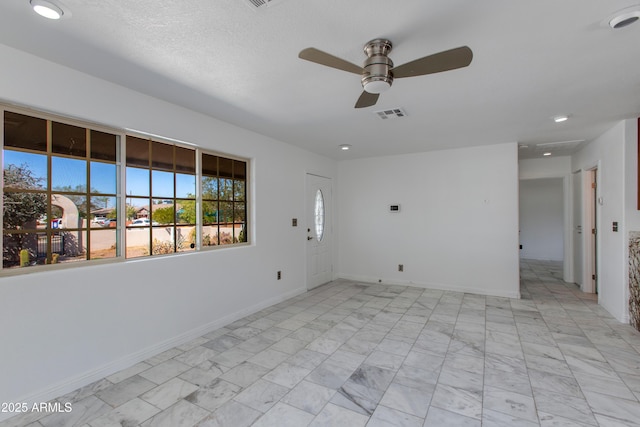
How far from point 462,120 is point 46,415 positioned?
474 centimetres

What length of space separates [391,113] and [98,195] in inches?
120

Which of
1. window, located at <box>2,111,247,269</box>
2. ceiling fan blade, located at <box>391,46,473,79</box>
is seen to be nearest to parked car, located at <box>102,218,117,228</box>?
window, located at <box>2,111,247,269</box>

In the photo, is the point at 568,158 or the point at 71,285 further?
the point at 568,158

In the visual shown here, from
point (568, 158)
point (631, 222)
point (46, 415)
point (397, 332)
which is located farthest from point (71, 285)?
point (568, 158)

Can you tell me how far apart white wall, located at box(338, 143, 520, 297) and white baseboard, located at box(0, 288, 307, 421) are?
299 cm

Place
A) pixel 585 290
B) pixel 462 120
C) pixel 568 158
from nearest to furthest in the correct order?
pixel 462 120 → pixel 585 290 → pixel 568 158

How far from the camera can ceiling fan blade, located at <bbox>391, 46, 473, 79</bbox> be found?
169cm

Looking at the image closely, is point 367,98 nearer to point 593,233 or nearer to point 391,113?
point 391,113

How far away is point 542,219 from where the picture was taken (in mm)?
8438

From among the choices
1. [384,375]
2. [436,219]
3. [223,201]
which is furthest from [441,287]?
[223,201]

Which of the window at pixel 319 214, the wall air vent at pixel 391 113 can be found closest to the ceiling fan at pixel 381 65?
the wall air vent at pixel 391 113

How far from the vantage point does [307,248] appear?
5320 mm

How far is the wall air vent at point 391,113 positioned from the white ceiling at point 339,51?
0.09 m

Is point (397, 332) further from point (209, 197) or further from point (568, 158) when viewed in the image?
point (568, 158)
